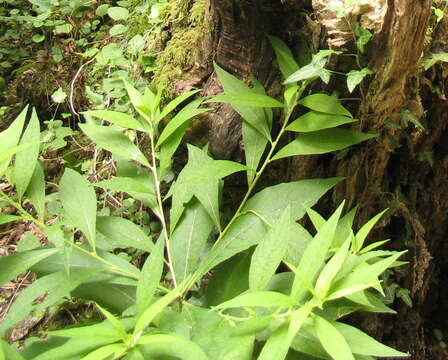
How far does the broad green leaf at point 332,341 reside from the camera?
2.58 ft

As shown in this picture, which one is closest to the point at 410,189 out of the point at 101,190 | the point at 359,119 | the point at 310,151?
the point at 359,119

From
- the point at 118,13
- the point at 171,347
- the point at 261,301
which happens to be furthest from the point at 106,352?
the point at 118,13

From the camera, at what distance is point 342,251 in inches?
35.0

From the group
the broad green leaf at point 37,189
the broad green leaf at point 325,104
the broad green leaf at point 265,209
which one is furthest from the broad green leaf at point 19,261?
the broad green leaf at point 325,104

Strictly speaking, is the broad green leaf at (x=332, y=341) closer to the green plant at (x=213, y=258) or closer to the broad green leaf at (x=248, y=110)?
the green plant at (x=213, y=258)

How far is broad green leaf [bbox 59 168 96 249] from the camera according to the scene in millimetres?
1172

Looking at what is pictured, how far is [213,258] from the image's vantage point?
113cm

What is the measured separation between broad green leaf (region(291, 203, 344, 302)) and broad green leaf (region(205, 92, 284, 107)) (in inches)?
16.1

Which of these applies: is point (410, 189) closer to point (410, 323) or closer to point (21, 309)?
point (410, 323)

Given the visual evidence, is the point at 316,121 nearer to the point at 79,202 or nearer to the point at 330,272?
the point at 330,272

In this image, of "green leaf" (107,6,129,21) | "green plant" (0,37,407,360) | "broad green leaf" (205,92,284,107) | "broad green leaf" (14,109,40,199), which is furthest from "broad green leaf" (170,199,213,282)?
"green leaf" (107,6,129,21)

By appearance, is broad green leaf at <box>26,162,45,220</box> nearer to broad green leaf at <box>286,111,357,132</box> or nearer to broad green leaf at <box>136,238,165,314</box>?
broad green leaf at <box>136,238,165,314</box>

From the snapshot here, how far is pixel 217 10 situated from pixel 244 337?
0.88 meters

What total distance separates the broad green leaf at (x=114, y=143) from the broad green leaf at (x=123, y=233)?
0.18 meters
